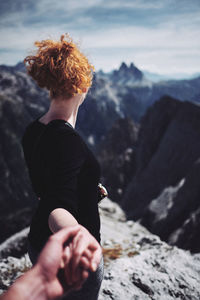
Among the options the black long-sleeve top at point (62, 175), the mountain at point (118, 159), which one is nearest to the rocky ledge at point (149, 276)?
the black long-sleeve top at point (62, 175)

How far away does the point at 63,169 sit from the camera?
181 cm

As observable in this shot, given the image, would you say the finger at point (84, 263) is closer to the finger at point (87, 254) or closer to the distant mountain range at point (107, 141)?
the finger at point (87, 254)

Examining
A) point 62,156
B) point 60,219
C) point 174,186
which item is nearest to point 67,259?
point 60,219

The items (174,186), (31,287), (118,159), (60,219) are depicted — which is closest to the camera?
(31,287)

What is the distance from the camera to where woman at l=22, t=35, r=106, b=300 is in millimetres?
1816

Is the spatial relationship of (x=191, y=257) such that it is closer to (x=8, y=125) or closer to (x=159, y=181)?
(x=159, y=181)

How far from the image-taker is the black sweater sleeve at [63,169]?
71.0 inches

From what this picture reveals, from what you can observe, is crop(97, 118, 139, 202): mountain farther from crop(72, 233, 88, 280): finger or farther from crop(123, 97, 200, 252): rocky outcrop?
crop(72, 233, 88, 280): finger

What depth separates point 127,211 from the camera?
34438 millimetres

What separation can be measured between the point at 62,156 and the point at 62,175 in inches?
6.0

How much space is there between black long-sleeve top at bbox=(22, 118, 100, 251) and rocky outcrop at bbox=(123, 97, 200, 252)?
1747 centimetres

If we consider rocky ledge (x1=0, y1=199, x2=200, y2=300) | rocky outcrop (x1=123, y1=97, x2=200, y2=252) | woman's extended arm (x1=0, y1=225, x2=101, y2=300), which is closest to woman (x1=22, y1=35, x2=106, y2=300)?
woman's extended arm (x1=0, y1=225, x2=101, y2=300)

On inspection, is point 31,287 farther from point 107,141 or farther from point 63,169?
point 107,141

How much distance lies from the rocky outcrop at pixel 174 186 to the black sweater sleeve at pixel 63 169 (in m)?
17.8
